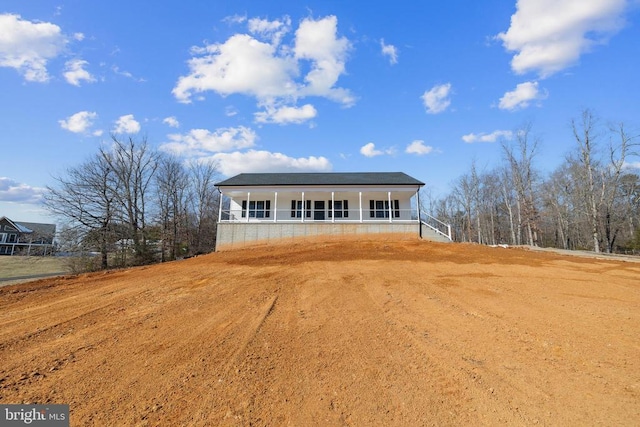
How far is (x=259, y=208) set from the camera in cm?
2381

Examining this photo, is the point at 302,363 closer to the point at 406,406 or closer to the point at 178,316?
the point at 406,406

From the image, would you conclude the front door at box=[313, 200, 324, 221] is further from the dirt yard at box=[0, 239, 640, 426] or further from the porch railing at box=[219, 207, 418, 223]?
the dirt yard at box=[0, 239, 640, 426]

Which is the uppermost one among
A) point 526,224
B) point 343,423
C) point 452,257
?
point 526,224

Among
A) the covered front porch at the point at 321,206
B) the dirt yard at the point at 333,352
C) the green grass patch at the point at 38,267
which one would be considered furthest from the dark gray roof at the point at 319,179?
the dirt yard at the point at 333,352

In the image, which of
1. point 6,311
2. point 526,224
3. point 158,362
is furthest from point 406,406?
point 526,224

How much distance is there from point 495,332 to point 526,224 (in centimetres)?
3420

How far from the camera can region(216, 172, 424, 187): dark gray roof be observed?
21.9 m

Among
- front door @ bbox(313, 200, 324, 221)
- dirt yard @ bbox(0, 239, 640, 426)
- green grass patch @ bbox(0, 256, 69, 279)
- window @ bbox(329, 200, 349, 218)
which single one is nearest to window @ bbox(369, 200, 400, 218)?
window @ bbox(329, 200, 349, 218)

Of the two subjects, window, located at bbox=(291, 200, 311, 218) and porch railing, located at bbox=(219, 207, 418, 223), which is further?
window, located at bbox=(291, 200, 311, 218)

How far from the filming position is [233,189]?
22281mm

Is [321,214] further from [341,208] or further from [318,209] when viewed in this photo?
[341,208]

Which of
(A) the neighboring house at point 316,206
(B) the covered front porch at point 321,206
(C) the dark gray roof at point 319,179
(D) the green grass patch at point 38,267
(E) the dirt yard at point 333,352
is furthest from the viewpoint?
(B) the covered front porch at point 321,206

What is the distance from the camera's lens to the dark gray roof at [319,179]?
21.9 metres

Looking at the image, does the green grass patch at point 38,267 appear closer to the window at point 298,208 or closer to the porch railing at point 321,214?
the porch railing at point 321,214
